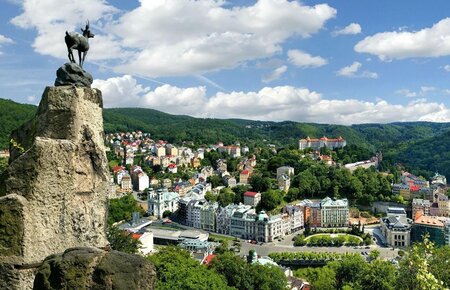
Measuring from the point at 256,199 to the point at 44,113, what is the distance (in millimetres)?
66597

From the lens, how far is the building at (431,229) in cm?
5388

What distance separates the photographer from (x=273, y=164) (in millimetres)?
92125

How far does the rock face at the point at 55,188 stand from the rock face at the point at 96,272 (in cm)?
112

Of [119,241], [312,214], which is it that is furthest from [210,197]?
[119,241]

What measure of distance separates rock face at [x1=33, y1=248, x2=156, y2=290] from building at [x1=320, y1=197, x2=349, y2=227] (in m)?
64.6

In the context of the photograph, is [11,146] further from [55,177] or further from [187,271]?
[187,271]

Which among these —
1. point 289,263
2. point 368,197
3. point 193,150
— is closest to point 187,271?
point 289,263

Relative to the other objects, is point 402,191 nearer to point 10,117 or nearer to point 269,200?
point 269,200

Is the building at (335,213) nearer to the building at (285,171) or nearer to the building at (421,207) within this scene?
the building at (421,207)

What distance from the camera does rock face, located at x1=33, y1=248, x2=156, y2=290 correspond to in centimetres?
454

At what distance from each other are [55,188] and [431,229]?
5788cm

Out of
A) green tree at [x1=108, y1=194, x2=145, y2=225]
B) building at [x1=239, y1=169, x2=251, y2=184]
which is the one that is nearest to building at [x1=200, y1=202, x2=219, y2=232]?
green tree at [x1=108, y1=194, x2=145, y2=225]

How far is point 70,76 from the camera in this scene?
745cm

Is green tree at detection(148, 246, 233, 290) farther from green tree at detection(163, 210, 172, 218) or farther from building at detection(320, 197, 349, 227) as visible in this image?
green tree at detection(163, 210, 172, 218)
